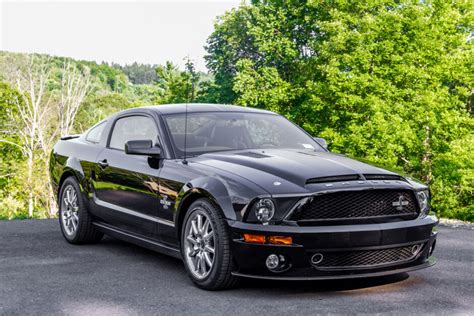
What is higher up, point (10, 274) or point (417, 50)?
point (417, 50)

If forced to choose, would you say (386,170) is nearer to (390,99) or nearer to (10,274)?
(10,274)

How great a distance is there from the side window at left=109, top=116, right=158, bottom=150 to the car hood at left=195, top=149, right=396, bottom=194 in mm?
973

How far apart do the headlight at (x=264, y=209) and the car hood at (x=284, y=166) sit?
93 millimetres

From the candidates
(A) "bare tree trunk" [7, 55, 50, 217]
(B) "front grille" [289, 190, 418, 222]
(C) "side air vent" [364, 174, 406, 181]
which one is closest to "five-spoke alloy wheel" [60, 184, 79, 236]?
(B) "front grille" [289, 190, 418, 222]

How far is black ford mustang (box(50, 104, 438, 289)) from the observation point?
5.20 m

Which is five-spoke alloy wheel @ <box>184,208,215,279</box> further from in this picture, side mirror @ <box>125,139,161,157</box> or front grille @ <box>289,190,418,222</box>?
side mirror @ <box>125,139,161,157</box>

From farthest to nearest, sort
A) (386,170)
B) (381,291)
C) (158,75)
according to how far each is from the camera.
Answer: (158,75) → (386,170) → (381,291)

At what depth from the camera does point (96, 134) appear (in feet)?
26.9

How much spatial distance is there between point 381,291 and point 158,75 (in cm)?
6292

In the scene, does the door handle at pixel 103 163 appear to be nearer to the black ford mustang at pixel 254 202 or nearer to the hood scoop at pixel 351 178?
the black ford mustang at pixel 254 202

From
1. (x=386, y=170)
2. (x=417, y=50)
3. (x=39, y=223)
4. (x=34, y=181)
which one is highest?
(x=417, y=50)

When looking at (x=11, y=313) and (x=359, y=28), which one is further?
(x=359, y=28)

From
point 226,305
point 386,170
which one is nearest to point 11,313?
point 226,305

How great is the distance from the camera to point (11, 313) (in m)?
4.90
